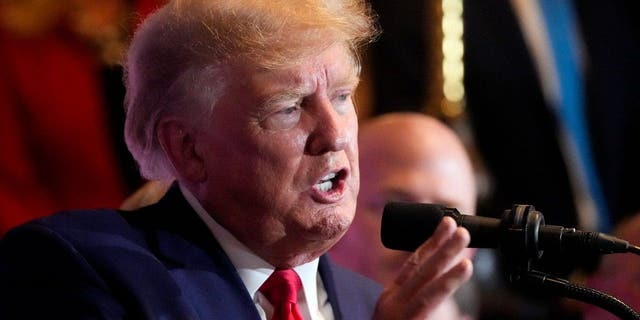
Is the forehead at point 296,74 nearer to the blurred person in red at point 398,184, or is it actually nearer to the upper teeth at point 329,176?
the upper teeth at point 329,176

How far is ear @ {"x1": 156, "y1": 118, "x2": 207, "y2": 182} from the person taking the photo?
7.56ft

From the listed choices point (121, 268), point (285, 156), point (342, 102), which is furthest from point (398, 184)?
point (121, 268)

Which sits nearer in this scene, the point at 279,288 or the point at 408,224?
the point at 408,224

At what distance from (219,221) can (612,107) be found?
2.97 m

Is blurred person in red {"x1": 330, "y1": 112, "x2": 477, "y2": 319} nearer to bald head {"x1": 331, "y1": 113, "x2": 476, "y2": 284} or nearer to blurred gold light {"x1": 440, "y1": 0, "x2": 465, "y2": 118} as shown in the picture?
bald head {"x1": 331, "y1": 113, "x2": 476, "y2": 284}

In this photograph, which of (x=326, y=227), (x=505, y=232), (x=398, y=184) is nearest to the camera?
(x=505, y=232)

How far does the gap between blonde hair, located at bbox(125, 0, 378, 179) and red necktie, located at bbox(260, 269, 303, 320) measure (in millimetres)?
316

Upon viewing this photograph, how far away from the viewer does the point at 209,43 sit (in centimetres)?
223

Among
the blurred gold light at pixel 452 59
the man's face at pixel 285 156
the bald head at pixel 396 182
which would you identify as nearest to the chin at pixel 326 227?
the man's face at pixel 285 156

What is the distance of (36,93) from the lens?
3.78 m

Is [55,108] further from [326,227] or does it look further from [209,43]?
[326,227]

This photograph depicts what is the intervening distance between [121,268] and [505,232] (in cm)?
63

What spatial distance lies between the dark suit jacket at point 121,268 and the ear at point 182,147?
0.06 meters

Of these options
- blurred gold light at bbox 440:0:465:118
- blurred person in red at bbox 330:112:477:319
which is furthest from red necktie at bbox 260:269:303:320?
blurred gold light at bbox 440:0:465:118
